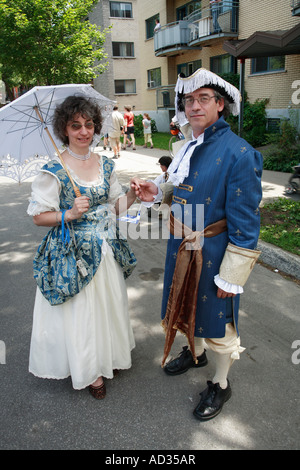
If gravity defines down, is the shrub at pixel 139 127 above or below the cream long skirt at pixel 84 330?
above

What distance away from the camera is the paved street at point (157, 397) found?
2.24 meters

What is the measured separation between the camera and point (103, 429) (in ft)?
7.59

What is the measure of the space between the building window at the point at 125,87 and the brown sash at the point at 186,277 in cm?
2910

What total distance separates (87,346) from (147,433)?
665 mm

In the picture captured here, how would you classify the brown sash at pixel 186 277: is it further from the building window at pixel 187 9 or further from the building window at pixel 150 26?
the building window at pixel 150 26

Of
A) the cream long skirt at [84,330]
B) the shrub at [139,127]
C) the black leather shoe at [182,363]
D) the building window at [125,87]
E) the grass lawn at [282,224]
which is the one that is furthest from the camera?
the building window at [125,87]

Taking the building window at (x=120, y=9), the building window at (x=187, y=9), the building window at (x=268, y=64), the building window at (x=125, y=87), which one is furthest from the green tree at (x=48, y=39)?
the building window at (x=120, y=9)

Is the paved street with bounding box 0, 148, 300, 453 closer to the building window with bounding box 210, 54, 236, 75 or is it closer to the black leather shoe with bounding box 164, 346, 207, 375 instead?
the black leather shoe with bounding box 164, 346, 207, 375

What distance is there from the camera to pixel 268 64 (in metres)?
14.7

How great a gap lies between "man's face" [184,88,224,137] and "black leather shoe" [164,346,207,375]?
5.79ft

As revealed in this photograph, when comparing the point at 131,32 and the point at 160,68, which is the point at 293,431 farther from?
the point at 131,32

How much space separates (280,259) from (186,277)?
2.68m

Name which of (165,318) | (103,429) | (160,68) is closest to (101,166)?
(165,318)
